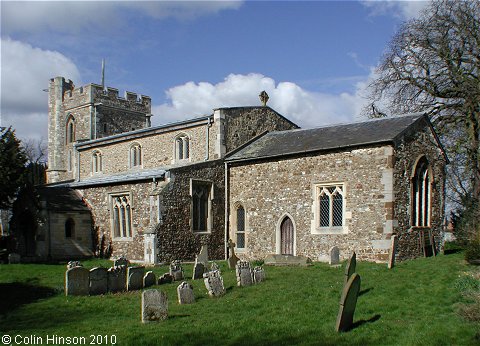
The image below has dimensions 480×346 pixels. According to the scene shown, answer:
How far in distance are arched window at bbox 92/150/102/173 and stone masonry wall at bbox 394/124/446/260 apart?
1939 cm

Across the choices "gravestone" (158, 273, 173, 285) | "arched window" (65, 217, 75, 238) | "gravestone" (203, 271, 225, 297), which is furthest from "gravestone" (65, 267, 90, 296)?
"arched window" (65, 217, 75, 238)

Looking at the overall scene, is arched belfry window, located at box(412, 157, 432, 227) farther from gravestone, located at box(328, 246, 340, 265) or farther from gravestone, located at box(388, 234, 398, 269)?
gravestone, located at box(328, 246, 340, 265)

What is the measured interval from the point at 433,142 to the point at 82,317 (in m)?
16.3

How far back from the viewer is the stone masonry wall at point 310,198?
19.6m

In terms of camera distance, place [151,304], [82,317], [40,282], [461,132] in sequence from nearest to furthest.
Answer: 1. [151,304]
2. [82,317]
3. [40,282]
4. [461,132]

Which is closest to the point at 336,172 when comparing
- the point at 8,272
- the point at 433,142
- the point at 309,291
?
the point at 433,142

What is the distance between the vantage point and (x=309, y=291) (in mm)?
14070

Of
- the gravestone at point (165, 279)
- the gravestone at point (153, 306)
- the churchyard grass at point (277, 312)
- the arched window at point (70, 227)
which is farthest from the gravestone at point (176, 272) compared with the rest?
the arched window at point (70, 227)

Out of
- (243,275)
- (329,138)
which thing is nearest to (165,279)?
(243,275)

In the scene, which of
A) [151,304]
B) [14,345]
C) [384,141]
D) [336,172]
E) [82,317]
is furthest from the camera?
[336,172]

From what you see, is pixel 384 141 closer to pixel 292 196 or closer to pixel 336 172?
pixel 336 172

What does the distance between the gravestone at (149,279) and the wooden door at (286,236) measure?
6930mm

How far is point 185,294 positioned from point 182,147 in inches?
576

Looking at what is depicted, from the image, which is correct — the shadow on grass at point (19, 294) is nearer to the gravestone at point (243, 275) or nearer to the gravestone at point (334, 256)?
the gravestone at point (243, 275)
